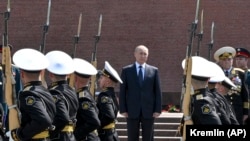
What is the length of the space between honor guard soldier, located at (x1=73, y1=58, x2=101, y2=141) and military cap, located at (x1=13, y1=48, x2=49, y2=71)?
3.54 feet

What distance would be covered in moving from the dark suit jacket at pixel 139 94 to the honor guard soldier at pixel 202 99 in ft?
11.5

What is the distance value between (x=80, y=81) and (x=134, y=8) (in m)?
9.33

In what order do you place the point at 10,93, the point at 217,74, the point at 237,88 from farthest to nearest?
the point at 237,88, the point at 217,74, the point at 10,93

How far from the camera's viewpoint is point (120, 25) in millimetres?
17328

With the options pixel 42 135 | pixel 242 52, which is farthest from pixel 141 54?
pixel 42 135

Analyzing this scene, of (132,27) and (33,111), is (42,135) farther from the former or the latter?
(132,27)

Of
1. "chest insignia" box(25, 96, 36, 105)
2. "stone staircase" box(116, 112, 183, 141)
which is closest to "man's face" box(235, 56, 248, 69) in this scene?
"stone staircase" box(116, 112, 183, 141)

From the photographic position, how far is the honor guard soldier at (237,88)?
10750 millimetres

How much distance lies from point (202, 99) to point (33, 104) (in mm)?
1642

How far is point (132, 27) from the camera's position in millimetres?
17297

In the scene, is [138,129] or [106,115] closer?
[106,115]

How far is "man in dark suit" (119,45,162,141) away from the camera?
10.9m

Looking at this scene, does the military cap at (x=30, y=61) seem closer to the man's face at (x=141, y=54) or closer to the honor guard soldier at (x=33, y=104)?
the honor guard soldier at (x=33, y=104)

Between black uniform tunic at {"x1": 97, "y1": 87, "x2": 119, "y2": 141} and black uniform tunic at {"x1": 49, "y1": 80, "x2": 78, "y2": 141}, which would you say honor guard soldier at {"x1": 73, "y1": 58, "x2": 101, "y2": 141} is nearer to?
black uniform tunic at {"x1": 49, "y1": 80, "x2": 78, "y2": 141}
